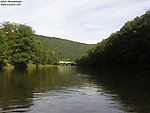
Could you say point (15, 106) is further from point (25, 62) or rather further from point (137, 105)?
point (25, 62)

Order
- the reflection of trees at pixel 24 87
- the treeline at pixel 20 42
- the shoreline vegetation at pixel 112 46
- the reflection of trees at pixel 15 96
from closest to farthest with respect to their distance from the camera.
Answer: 1. the reflection of trees at pixel 15 96
2. the reflection of trees at pixel 24 87
3. the shoreline vegetation at pixel 112 46
4. the treeline at pixel 20 42

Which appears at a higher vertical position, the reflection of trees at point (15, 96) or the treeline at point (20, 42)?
the treeline at point (20, 42)

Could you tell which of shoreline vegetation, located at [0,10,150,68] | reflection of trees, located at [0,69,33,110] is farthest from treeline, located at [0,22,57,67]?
reflection of trees, located at [0,69,33,110]

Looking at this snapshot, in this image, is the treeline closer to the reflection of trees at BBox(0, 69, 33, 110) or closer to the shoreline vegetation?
the shoreline vegetation

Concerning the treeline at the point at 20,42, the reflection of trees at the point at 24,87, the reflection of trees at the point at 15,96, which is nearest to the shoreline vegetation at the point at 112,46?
the treeline at the point at 20,42

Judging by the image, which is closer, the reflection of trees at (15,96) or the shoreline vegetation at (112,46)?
the reflection of trees at (15,96)

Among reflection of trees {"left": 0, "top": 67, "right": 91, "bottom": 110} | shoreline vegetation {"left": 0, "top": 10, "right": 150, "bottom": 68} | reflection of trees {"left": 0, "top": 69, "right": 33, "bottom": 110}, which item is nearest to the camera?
reflection of trees {"left": 0, "top": 69, "right": 33, "bottom": 110}

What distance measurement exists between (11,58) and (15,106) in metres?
72.6

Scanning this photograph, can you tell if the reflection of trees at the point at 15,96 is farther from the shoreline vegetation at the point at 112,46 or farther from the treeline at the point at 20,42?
the treeline at the point at 20,42

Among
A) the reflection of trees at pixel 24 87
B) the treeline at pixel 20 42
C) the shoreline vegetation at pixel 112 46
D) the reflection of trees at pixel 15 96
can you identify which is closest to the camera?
the reflection of trees at pixel 15 96

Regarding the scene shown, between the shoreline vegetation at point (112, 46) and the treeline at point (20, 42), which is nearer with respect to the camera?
the shoreline vegetation at point (112, 46)

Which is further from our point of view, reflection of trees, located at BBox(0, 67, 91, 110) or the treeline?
the treeline

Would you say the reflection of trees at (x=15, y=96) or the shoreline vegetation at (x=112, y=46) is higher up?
the shoreline vegetation at (x=112, y=46)

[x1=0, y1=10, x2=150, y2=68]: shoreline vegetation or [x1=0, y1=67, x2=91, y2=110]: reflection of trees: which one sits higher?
[x1=0, y1=10, x2=150, y2=68]: shoreline vegetation
